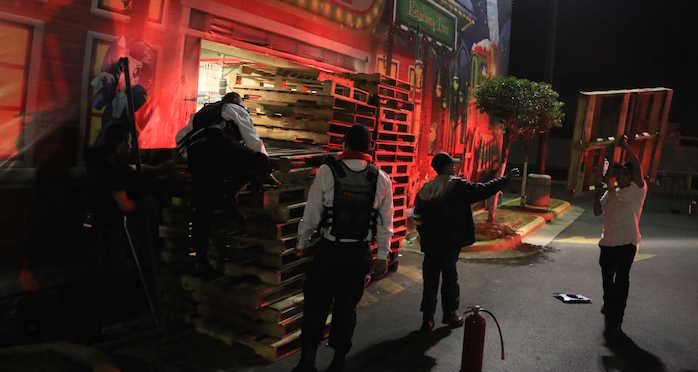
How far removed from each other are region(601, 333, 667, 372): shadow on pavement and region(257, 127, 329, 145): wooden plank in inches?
162

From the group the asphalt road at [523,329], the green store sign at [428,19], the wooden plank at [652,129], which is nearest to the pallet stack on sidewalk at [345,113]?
the asphalt road at [523,329]

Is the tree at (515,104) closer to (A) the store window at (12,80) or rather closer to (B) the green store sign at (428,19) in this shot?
(B) the green store sign at (428,19)

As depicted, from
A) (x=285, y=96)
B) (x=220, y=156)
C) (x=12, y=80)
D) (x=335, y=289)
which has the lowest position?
(x=335, y=289)

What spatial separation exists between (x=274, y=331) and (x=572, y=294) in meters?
4.85

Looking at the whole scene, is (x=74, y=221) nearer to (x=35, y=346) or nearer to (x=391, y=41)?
(x=35, y=346)

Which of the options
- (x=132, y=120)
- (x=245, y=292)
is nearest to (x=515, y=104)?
(x=245, y=292)

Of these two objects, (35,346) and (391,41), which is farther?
(391,41)

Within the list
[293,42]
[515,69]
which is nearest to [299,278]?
[293,42]

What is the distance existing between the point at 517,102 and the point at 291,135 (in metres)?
7.89

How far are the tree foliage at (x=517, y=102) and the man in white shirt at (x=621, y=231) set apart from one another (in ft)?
23.2

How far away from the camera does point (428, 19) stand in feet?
49.2

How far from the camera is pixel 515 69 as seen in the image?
36094mm

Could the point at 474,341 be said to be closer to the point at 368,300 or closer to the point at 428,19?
the point at 368,300

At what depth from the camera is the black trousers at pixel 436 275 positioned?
6211 mm
